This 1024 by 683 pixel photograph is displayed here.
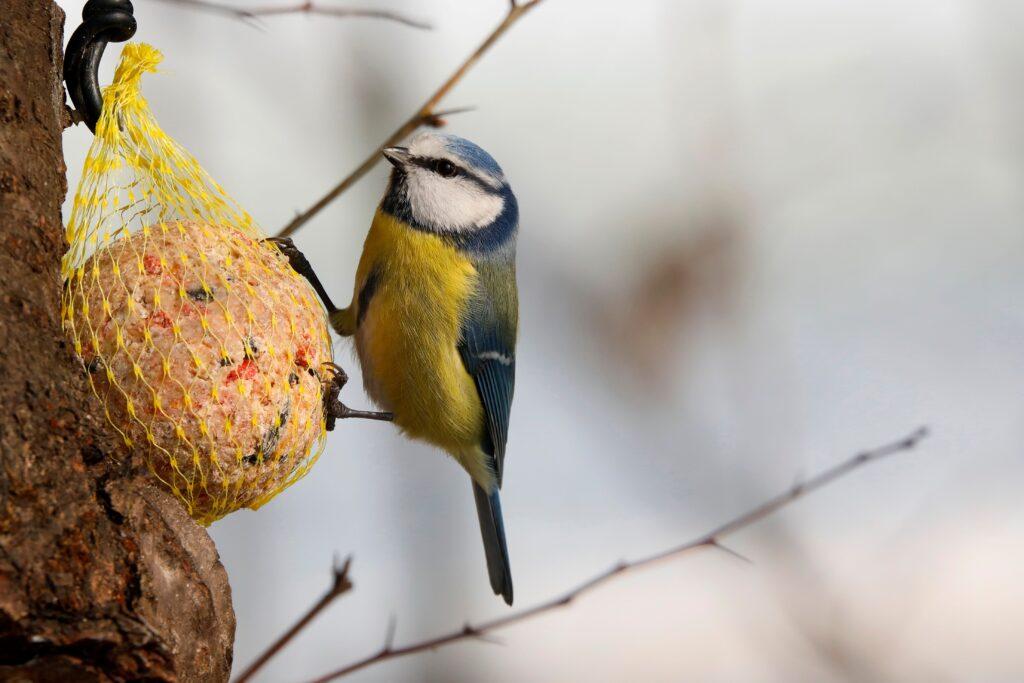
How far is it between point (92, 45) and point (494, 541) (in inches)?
77.2

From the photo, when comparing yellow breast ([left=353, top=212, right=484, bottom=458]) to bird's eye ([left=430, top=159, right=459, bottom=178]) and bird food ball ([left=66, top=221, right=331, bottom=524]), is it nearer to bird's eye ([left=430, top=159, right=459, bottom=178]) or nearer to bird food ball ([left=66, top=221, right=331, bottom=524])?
bird's eye ([left=430, top=159, right=459, bottom=178])

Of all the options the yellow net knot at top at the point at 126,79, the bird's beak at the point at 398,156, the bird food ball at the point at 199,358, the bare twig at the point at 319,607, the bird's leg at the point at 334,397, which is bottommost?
the bare twig at the point at 319,607

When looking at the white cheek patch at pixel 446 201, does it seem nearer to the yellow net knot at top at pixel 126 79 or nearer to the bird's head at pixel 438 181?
the bird's head at pixel 438 181

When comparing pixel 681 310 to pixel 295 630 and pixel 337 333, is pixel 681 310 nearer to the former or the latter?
pixel 337 333

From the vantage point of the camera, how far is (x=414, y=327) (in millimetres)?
2857

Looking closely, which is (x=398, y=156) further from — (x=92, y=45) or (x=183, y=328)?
(x=183, y=328)

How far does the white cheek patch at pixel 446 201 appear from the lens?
298cm

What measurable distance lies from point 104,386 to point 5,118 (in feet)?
1.57

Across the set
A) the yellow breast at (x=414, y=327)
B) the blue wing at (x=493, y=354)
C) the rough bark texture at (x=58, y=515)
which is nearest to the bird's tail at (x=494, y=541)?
the blue wing at (x=493, y=354)

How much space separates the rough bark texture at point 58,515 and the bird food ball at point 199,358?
0.16 meters

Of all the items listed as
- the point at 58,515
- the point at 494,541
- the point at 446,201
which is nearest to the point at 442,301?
the point at 446,201

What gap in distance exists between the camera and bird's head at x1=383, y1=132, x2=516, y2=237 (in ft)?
9.79

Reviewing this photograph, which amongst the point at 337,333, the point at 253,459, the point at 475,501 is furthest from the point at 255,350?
the point at 475,501

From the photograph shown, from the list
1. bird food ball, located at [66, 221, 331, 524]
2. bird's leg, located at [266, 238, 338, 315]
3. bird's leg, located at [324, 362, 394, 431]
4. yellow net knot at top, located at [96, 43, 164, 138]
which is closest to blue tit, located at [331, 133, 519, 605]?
bird's leg, located at [266, 238, 338, 315]
